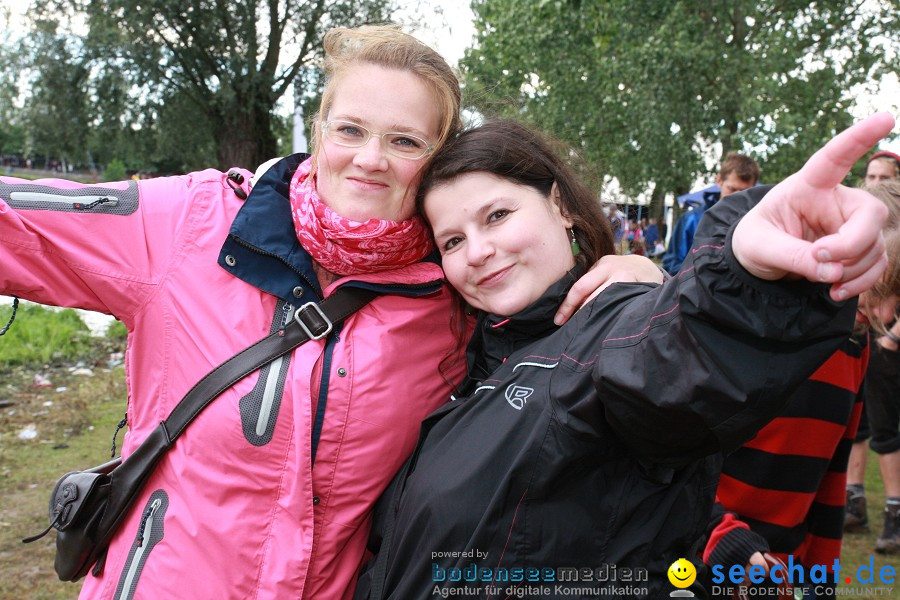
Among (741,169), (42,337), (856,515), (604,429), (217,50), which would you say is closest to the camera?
(604,429)

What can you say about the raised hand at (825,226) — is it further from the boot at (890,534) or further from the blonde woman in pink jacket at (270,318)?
the boot at (890,534)

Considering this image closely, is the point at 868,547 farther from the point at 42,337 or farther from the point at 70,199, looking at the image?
the point at 42,337

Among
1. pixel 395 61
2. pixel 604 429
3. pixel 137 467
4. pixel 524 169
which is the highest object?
pixel 395 61

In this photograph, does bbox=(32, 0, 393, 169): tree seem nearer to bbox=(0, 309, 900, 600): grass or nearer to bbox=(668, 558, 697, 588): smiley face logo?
bbox=(0, 309, 900, 600): grass

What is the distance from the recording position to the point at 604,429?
1281 mm

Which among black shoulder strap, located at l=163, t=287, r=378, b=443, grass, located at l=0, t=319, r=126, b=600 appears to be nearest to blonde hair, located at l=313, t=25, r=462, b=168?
black shoulder strap, located at l=163, t=287, r=378, b=443

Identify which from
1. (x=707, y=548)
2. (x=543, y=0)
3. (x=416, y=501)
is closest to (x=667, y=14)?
(x=543, y=0)

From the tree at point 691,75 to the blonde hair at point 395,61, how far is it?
729 centimetres

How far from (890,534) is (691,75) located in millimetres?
7855

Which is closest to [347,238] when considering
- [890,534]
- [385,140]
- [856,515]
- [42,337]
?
[385,140]

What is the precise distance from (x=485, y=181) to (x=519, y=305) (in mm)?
334

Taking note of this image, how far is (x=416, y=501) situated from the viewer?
5.20 feet

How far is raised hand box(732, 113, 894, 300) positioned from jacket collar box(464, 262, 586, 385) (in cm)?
66

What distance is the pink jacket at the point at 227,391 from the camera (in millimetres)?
1640
